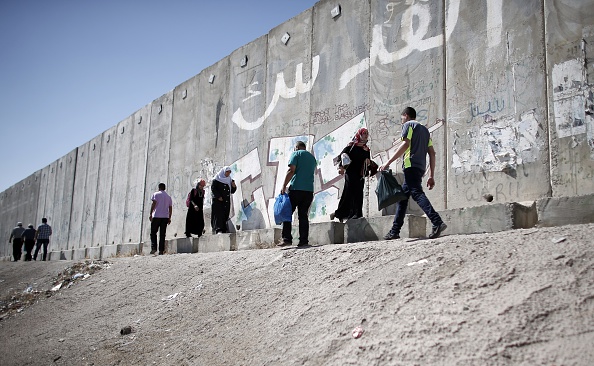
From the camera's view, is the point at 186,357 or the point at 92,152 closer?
the point at 186,357

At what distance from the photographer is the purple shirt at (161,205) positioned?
33.4 ft

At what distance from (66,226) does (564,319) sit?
72.9 ft

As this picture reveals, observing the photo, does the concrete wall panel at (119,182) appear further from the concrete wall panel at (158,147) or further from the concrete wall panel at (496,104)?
the concrete wall panel at (496,104)

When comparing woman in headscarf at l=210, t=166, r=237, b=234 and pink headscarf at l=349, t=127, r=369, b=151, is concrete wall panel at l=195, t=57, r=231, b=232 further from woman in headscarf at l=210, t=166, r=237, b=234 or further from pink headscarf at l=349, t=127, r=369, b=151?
pink headscarf at l=349, t=127, r=369, b=151

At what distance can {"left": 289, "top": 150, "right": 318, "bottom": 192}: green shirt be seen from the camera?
21.4 feet

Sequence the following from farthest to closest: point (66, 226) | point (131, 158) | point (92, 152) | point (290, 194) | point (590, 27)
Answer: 1. point (66, 226)
2. point (92, 152)
3. point (131, 158)
4. point (290, 194)
5. point (590, 27)

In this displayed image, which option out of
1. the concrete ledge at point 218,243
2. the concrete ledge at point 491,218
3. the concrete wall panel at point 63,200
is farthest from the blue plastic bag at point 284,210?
the concrete wall panel at point 63,200

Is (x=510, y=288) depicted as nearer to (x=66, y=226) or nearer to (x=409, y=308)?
(x=409, y=308)

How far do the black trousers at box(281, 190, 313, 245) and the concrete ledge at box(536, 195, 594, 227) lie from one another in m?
2.49

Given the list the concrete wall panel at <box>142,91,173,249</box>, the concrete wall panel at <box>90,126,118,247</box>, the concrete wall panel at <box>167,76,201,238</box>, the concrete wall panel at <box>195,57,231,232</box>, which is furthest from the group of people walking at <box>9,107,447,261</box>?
the concrete wall panel at <box>90,126,118,247</box>

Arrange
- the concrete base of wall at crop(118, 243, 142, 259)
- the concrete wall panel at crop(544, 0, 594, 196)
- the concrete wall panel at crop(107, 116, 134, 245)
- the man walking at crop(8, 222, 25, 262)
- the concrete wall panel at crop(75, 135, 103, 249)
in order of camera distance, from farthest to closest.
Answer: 1. the concrete wall panel at crop(75, 135, 103, 249)
2. the man walking at crop(8, 222, 25, 262)
3. the concrete wall panel at crop(107, 116, 134, 245)
4. the concrete base of wall at crop(118, 243, 142, 259)
5. the concrete wall panel at crop(544, 0, 594, 196)

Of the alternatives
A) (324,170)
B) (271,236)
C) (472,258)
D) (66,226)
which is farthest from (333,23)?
(66,226)

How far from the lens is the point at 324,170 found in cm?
898

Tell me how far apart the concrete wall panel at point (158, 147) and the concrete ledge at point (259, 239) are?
6016 millimetres
